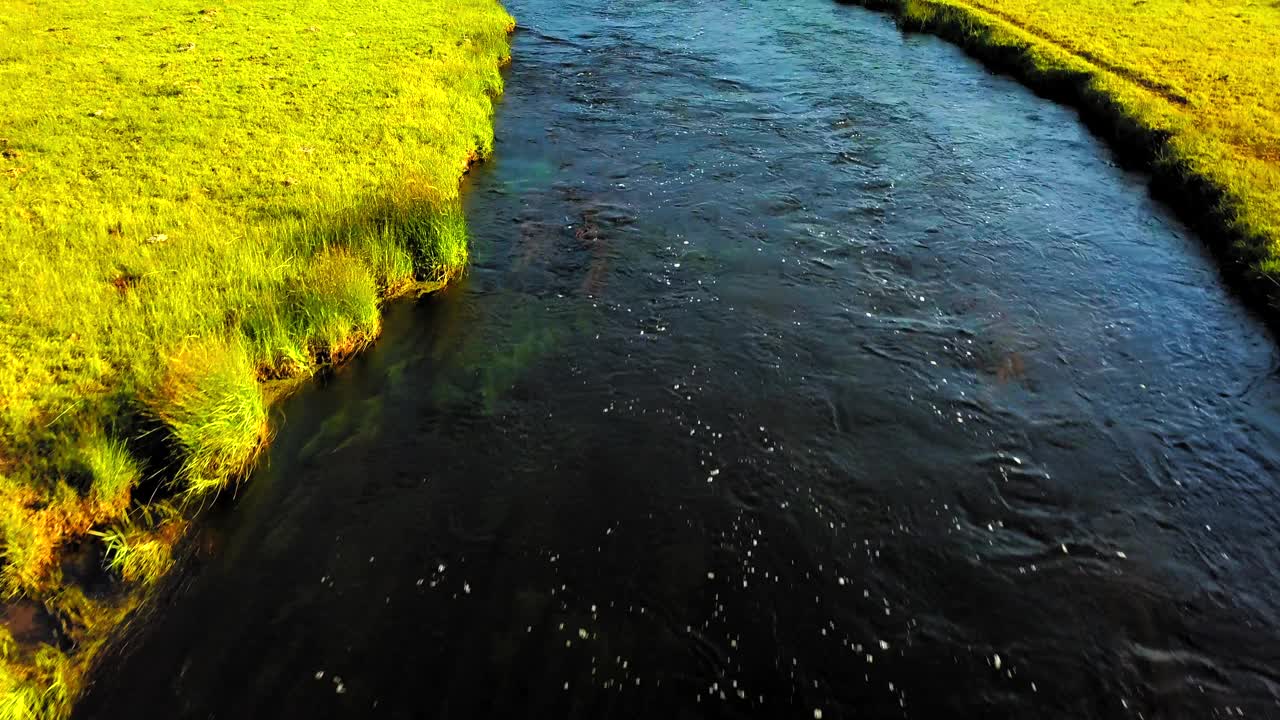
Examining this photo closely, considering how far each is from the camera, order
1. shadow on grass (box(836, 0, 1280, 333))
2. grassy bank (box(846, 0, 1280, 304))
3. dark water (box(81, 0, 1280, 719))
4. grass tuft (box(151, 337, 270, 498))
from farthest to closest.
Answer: grassy bank (box(846, 0, 1280, 304))
shadow on grass (box(836, 0, 1280, 333))
grass tuft (box(151, 337, 270, 498))
dark water (box(81, 0, 1280, 719))

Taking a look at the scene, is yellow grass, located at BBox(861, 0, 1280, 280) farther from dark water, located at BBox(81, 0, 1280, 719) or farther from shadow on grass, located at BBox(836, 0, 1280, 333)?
dark water, located at BBox(81, 0, 1280, 719)

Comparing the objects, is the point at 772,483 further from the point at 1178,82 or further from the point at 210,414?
the point at 1178,82

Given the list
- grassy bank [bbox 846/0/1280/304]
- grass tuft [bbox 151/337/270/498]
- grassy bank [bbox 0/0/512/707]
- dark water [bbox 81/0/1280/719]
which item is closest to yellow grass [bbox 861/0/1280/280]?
grassy bank [bbox 846/0/1280/304]

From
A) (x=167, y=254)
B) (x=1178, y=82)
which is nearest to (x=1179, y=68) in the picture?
(x=1178, y=82)

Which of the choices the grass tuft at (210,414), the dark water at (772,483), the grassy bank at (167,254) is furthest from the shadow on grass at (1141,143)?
the grass tuft at (210,414)

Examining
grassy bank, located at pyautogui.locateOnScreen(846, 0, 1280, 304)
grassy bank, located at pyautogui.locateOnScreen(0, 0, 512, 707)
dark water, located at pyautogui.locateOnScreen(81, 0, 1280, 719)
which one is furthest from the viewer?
grassy bank, located at pyautogui.locateOnScreen(846, 0, 1280, 304)

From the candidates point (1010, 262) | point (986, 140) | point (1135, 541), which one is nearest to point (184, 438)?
point (1135, 541)

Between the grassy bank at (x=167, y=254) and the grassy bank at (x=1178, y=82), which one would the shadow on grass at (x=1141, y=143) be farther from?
the grassy bank at (x=167, y=254)
